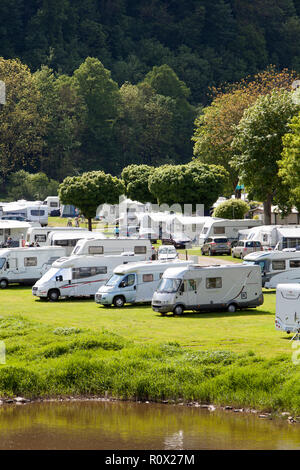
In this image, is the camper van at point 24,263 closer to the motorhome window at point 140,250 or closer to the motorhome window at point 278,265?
the motorhome window at point 140,250

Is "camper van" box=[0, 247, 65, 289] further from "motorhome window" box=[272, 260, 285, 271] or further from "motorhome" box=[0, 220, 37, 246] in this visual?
"motorhome" box=[0, 220, 37, 246]

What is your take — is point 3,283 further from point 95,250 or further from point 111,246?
point 111,246

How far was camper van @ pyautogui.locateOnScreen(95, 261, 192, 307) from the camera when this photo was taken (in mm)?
37656

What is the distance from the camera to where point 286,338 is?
1125 inches

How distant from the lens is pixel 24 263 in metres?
45.2

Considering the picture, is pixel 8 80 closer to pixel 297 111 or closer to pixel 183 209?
pixel 183 209

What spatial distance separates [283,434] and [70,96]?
107m

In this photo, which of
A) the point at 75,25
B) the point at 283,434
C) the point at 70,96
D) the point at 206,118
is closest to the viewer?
the point at 283,434

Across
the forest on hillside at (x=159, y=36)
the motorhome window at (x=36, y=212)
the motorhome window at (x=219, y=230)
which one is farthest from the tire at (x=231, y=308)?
the forest on hillside at (x=159, y=36)

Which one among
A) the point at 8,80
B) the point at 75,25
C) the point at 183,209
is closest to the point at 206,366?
the point at 183,209

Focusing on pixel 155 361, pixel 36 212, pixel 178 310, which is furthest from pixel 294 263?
pixel 36 212

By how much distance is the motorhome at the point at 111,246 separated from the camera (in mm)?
46125

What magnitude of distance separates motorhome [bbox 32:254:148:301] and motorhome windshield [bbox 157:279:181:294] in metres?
6.31

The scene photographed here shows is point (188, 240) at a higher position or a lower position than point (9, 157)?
lower
